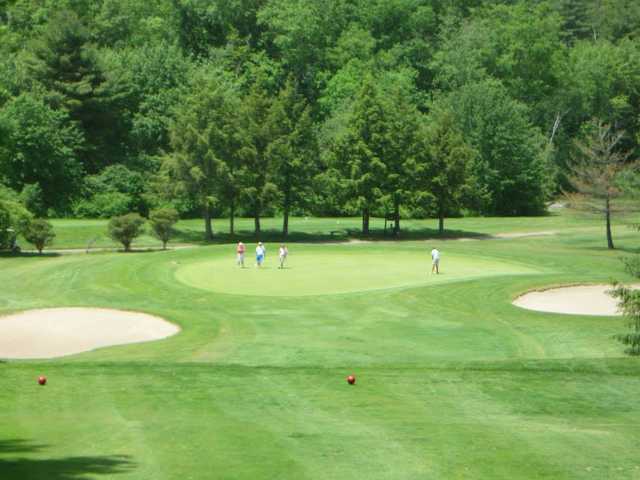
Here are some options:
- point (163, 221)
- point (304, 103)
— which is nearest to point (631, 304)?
point (163, 221)

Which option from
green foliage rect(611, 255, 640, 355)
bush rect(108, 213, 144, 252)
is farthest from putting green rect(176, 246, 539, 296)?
green foliage rect(611, 255, 640, 355)

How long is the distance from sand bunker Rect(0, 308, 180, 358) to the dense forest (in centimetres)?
2190

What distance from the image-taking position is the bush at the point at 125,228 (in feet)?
198

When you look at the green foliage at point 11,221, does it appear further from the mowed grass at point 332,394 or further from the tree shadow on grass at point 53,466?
the tree shadow on grass at point 53,466

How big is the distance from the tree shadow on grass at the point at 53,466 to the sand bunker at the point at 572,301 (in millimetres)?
28288

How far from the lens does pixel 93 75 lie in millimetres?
88062

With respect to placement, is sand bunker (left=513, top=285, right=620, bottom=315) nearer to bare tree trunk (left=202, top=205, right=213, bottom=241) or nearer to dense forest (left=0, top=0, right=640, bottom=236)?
dense forest (left=0, top=0, right=640, bottom=236)

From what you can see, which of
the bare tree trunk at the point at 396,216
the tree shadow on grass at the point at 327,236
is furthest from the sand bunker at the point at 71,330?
the bare tree trunk at the point at 396,216

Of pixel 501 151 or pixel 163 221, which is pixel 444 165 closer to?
pixel 501 151

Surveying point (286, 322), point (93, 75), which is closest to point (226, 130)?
point (93, 75)

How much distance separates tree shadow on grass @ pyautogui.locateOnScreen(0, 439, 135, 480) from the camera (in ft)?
40.9

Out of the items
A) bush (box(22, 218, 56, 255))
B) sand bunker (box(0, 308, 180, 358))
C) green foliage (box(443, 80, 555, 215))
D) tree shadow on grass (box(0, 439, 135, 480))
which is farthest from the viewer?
green foliage (box(443, 80, 555, 215))

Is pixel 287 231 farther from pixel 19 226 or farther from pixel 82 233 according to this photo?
Answer: pixel 19 226

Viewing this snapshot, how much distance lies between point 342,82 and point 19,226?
5669 centimetres
